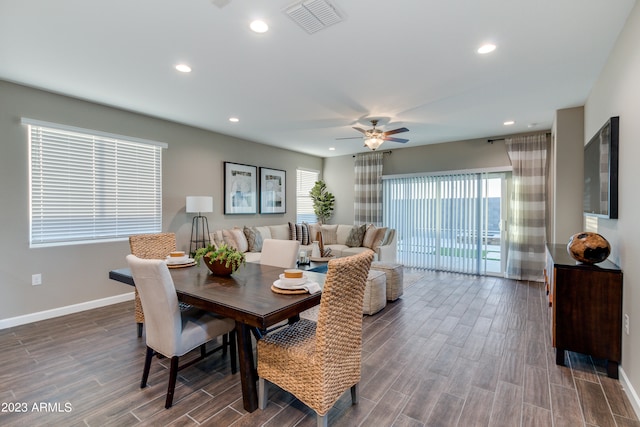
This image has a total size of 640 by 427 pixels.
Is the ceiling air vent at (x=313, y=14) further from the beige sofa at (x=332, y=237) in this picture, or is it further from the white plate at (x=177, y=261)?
the beige sofa at (x=332, y=237)

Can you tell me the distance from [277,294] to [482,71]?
9.51ft

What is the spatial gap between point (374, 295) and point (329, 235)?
10.4 ft

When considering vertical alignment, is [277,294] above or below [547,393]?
above

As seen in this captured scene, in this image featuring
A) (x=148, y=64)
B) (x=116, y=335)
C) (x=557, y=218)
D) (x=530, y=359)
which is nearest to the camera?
(x=530, y=359)

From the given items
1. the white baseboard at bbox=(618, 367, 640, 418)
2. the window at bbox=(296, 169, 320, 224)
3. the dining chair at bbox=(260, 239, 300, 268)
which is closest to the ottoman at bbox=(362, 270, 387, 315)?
the dining chair at bbox=(260, 239, 300, 268)

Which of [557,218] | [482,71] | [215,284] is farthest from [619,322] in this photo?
[215,284]

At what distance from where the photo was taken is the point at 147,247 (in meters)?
3.04

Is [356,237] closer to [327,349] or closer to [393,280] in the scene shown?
[393,280]

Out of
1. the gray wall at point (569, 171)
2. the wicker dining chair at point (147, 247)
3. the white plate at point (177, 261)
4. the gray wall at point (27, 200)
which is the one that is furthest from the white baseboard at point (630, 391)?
the gray wall at point (27, 200)

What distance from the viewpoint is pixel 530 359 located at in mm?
2621

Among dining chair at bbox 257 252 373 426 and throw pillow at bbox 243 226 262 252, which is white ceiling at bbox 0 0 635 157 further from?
throw pillow at bbox 243 226 262 252

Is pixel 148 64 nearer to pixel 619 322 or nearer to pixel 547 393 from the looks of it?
pixel 547 393

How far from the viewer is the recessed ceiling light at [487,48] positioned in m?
2.48

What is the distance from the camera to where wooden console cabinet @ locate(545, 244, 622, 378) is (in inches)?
91.3
